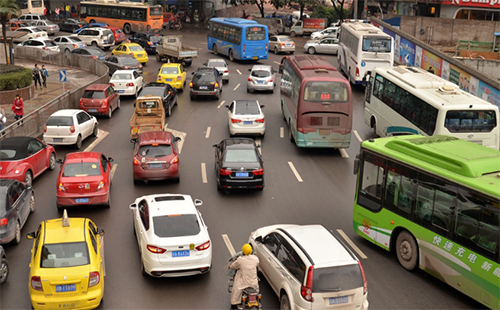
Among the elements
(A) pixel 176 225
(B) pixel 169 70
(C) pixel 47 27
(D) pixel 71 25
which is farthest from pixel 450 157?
(D) pixel 71 25

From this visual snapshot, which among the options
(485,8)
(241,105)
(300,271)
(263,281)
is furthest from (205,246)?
(485,8)

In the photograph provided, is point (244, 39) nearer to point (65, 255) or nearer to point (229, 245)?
point (229, 245)

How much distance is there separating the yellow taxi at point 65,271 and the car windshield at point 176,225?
1.50 m

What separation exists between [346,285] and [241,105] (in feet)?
51.6

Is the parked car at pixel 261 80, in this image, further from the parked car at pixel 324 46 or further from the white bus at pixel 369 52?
the parked car at pixel 324 46

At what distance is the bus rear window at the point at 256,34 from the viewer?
42.1 m

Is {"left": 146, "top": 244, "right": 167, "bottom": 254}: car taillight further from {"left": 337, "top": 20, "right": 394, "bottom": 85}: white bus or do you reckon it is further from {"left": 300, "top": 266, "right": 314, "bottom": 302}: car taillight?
{"left": 337, "top": 20, "right": 394, "bottom": 85}: white bus

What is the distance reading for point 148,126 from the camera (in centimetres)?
2344

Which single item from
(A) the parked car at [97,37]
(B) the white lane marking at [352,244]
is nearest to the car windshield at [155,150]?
(B) the white lane marking at [352,244]

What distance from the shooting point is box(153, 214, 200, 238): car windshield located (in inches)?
490

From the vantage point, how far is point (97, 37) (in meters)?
49.2

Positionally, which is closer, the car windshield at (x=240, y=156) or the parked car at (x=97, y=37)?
the car windshield at (x=240, y=156)

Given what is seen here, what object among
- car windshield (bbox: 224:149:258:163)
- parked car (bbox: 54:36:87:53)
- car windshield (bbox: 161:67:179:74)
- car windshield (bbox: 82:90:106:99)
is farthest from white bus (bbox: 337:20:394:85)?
parked car (bbox: 54:36:87:53)

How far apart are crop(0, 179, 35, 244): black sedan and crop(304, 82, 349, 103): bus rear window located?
11.3m
